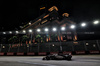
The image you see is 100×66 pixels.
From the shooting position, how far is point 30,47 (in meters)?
19.4

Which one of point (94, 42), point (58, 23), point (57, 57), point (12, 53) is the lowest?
point (12, 53)

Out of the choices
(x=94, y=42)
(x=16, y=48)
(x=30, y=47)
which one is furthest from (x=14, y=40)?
(x=94, y=42)

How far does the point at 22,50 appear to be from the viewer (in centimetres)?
1966

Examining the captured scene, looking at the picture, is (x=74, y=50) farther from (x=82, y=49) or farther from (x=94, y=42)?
(x=94, y=42)

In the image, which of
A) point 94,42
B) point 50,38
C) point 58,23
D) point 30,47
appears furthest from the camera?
point 58,23

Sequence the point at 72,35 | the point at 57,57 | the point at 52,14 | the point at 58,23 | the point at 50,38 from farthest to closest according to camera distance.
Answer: the point at 52,14, the point at 58,23, the point at 72,35, the point at 50,38, the point at 57,57

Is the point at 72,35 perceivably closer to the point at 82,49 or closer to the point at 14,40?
the point at 82,49

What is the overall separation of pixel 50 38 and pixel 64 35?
9.64 m

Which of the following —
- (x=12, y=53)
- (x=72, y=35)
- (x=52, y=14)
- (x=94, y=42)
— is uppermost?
(x=52, y=14)

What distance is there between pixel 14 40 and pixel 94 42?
40.1 m

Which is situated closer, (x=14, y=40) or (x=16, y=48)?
(x=16, y=48)

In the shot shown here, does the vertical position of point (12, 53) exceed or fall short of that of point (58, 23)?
it falls short

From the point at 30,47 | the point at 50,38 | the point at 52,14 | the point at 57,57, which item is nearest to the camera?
the point at 57,57

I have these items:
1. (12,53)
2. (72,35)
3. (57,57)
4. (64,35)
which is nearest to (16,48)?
(12,53)
